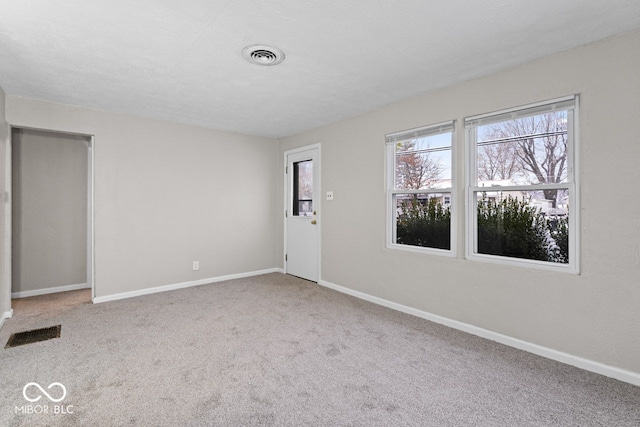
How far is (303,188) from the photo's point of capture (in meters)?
5.22

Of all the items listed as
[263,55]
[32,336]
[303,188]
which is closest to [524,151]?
[263,55]

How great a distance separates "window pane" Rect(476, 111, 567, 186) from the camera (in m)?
2.58

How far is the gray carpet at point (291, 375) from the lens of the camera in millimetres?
1845

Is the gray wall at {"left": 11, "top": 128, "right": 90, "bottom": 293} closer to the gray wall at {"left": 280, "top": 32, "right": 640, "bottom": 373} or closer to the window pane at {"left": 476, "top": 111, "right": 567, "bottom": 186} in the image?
the gray wall at {"left": 280, "top": 32, "right": 640, "bottom": 373}

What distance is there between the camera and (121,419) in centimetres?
180

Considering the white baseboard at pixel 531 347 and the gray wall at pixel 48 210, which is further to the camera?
the gray wall at pixel 48 210

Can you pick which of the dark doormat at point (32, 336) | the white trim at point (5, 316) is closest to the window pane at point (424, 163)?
the dark doormat at point (32, 336)

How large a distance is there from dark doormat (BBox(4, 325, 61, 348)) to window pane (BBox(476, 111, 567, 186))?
14.1 feet

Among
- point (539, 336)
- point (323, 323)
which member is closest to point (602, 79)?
point (539, 336)

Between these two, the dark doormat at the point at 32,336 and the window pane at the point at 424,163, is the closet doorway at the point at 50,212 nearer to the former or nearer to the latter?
the dark doormat at the point at 32,336

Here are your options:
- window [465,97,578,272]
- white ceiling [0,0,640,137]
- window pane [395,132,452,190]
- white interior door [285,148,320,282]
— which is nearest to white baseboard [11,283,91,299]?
white ceiling [0,0,640,137]

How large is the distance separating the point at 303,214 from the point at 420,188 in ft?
7.17

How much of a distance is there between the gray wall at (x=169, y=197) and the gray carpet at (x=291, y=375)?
1.02 metres

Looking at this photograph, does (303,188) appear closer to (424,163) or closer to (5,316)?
(424,163)
